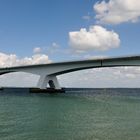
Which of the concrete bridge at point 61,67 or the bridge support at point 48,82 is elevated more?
the concrete bridge at point 61,67

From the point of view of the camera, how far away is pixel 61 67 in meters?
69.8

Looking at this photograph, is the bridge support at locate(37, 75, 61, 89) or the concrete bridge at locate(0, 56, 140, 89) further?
the bridge support at locate(37, 75, 61, 89)

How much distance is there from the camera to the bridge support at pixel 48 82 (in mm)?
72062

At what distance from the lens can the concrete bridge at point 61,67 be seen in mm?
56872

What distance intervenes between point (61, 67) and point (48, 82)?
6.27 m

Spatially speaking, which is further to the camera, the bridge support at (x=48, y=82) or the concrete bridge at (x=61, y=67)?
the bridge support at (x=48, y=82)

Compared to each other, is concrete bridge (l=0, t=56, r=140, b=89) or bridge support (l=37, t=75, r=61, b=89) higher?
concrete bridge (l=0, t=56, r=140, b=89)

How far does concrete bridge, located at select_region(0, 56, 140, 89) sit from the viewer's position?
187 ft

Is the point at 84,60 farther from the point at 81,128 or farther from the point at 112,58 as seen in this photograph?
the point at 81,128

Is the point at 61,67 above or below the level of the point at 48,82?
above

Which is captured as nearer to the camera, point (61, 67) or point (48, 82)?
point (61, 67)

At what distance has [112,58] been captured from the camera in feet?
190

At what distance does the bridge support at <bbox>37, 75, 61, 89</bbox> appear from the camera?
236 feet

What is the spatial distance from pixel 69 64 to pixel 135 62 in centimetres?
1731
